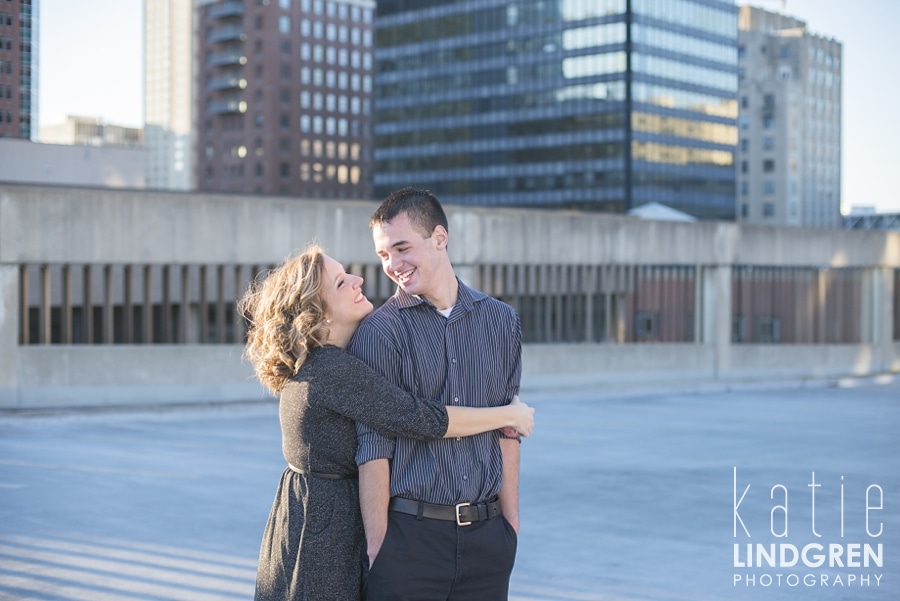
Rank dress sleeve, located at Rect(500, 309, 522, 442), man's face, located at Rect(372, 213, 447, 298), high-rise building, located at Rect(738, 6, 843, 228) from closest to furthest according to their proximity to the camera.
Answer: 1. man's face, located at Rect(372, 213, 447, 298)
2. dress sleeve, located at Rect(500, 309, 522, 442)
3. high-rise building, located at Rect(738, 6, 843, 228)

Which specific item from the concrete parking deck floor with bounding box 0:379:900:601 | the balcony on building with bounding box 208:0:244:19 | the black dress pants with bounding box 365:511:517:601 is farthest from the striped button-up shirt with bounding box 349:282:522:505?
the balcony on building with bounding box 208:0:244:19

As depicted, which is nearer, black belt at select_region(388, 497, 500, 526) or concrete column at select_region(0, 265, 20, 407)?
black belt at select_region(388, 497, 500, 526)

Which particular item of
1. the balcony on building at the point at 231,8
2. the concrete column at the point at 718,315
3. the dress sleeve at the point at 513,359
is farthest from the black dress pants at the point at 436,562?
the balcony on building at the point at 231,8

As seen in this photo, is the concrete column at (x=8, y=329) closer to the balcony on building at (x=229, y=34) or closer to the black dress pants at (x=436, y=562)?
the black dress pants at (x=436, y=562)

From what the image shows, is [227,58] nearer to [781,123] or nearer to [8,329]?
[781,123]

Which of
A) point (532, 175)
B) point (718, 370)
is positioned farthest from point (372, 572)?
point (532, 175)

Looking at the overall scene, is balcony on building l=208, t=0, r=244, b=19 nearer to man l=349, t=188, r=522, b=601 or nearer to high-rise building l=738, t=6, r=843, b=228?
high-rise building l=738, t=6, r=843, b=228

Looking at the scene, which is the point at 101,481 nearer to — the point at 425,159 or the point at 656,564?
the point at 656,564

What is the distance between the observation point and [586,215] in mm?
19781

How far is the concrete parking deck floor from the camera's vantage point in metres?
7.04

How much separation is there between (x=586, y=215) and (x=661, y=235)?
1.55 metres

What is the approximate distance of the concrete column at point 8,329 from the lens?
48.8 ft

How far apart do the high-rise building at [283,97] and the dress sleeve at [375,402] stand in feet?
444

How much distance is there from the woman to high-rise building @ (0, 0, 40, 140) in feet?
18.5
